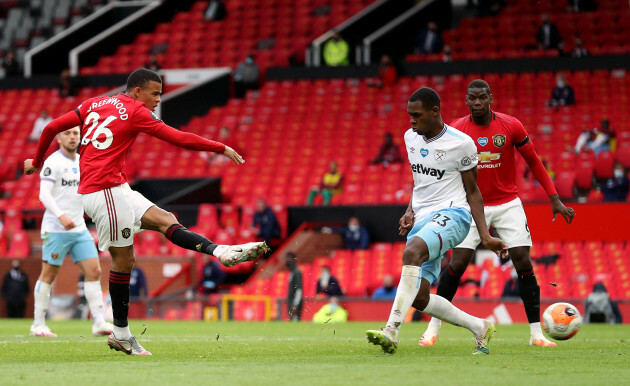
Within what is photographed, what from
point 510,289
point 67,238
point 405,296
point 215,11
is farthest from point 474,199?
point 215,11

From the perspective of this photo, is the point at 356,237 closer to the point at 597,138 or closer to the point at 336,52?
the point at 597,138

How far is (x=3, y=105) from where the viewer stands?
30266 millimetres

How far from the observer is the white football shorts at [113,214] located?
8.15 metres

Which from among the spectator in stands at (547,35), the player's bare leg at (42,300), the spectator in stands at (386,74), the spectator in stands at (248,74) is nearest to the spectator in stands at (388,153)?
the spectator in stands at (386,74)

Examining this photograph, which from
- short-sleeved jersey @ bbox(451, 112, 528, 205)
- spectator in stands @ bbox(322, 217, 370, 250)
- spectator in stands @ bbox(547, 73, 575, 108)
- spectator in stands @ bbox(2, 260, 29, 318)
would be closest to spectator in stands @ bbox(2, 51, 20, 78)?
spectator in stands @ bbox(2, 260, 29, 318)

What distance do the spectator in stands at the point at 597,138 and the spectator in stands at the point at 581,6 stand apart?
6.48 metres

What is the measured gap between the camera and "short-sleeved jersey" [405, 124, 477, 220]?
26.5ft

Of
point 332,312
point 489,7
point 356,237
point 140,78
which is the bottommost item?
point 332,312

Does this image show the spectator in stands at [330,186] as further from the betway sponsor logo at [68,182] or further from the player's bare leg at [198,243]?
the player's bare leg at [198,243]

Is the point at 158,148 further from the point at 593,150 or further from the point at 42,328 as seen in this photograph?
the point at 42,328

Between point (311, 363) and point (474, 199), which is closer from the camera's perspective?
point (311, 363)

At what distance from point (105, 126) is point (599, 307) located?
10991mm

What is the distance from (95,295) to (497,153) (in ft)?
16.8

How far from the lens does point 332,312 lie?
18.2 metres
